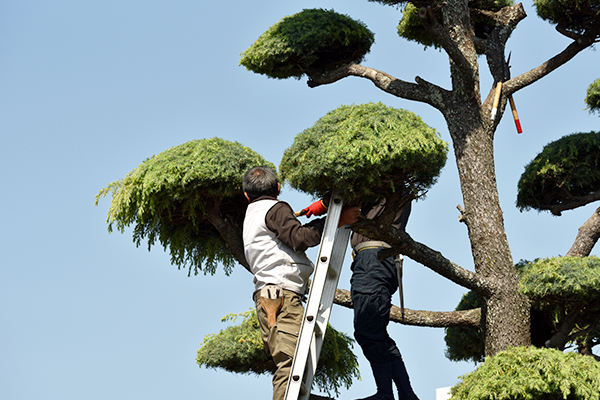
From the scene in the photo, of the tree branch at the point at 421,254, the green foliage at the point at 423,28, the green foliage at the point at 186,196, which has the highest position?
the green foliage at the point at 423,28

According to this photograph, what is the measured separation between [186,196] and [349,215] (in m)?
1.60

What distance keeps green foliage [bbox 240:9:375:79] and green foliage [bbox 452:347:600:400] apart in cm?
398

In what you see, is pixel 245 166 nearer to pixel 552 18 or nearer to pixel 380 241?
pixel 380 241

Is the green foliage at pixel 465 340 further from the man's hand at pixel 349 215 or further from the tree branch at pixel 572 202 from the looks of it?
the man's hand at pixel 349 215

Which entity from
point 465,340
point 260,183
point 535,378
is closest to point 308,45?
point 260,183

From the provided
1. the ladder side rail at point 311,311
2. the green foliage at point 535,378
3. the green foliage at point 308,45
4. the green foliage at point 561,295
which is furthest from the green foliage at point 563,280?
the green foliage at point 308,45

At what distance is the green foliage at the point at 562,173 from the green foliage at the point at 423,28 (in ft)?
5.37

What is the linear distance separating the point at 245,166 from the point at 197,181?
44cm

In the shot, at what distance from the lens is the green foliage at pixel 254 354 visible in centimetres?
670

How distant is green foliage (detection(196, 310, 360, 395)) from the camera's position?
22.0 ft

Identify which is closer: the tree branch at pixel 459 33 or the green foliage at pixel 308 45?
the tree branch at pixel 459 33

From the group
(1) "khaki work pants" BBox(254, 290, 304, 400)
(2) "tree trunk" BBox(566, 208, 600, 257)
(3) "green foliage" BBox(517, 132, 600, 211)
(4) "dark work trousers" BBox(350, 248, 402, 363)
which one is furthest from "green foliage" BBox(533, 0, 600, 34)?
(1) "khaki work pants" BBox(254, 290, 304, 400)

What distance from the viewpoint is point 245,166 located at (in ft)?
19.8

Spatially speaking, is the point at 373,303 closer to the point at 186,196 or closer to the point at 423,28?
the point at 186,196
